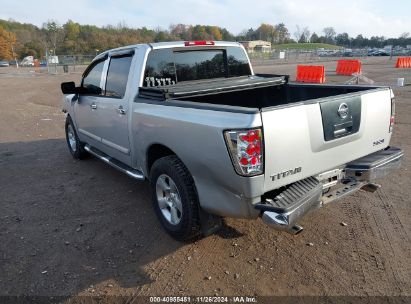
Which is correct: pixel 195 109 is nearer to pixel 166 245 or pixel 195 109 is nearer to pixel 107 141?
pixel 166 245

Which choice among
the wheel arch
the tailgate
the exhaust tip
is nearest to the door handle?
the wheel arch

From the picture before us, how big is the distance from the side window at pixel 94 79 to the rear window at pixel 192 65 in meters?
1.17

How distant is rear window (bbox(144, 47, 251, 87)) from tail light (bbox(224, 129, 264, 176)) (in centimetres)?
193

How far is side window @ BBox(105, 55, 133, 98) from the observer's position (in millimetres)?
4500

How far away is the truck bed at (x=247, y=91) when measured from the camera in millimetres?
4043

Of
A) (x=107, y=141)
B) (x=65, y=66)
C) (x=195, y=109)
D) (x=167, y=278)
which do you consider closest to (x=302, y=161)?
(x=195, y=109)

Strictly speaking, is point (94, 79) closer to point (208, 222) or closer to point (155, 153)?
point (155, 153)

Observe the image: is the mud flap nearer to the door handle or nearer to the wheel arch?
the wheel arch

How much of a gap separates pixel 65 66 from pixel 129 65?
35980 millimetres

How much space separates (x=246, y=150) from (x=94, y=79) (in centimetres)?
360

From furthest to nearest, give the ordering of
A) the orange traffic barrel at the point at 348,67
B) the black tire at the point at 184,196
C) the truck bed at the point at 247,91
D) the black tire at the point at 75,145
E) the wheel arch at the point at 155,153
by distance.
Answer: the orange traffic barrel at the point at 348,67
the black tire at the point at 75,145
the truck bed at the point at 247,91
the wheel arch at the point at 155,153
the black tire at the point at 184,196

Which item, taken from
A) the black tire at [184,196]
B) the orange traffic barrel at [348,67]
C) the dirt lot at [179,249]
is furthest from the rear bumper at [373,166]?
the orange traffic barrel at [348,67]

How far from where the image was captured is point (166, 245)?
12.2ft

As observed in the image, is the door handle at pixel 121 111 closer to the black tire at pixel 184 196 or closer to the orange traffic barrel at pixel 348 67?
the black tire at pixel 184 196
